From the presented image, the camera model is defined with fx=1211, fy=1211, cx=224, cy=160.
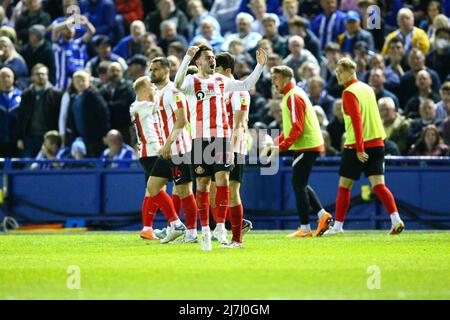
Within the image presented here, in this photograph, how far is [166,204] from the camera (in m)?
16.2

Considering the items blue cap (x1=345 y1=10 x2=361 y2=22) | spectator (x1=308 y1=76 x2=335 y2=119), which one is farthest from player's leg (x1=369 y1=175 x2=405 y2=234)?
blue cap (x1=345 y1=10 x2=361 y2=22)

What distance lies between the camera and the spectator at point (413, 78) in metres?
20.4

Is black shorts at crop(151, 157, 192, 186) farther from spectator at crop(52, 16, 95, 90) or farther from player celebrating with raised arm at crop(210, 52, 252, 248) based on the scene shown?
spectator at crop(52, 16, 95, 90)

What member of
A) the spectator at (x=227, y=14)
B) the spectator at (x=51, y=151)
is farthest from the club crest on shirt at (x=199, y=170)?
the spectator at (x=227, y=14)

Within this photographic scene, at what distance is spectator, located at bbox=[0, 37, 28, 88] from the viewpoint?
23.7 meters

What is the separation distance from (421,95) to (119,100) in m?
5.43

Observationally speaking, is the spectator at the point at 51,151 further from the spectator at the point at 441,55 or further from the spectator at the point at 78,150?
the spectator at the point at 441,55

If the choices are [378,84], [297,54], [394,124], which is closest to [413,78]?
[378,84]

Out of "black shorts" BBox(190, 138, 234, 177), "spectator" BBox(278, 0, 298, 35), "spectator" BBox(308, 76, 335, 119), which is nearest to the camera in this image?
"black shorts" BBox(190, 138, 234, 177)

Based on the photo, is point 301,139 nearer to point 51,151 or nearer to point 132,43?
point 51,151

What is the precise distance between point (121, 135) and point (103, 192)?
133 cm

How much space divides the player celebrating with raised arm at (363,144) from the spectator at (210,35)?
6.57m

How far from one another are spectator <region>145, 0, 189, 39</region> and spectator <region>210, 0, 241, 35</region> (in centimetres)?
72
